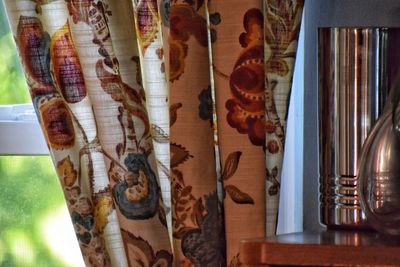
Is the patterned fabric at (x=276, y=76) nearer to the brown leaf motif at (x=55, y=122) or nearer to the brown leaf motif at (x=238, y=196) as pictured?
the brown leaf motif at (x=238, y=196)

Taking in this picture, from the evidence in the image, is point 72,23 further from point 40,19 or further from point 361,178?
point 361,178

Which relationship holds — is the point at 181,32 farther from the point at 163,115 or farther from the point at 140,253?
the point at 140,253

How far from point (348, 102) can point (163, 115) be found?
0.28m

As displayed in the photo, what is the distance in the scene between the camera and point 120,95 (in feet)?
3.99

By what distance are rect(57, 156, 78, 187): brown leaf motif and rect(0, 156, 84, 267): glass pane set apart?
0.44 meters

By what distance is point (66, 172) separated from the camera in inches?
48.6

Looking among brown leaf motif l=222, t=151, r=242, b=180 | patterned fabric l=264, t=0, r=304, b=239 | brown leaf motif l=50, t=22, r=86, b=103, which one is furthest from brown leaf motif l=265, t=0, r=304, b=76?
brown leaf motif l=50, t=22, r=86, b=103

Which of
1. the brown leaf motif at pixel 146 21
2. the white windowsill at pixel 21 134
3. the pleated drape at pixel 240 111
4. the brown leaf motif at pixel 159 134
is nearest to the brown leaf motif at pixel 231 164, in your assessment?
the pleated drape at pixel 240 111

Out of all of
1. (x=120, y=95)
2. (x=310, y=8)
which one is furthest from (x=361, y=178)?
(x=310, y=8)

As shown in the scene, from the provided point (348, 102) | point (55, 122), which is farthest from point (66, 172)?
point (348, 102)

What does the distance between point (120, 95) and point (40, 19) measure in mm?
165

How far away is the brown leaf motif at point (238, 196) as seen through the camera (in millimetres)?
1176

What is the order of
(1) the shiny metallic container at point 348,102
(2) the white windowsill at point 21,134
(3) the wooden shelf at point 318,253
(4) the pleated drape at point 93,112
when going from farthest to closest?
1. (2) the white windowsill at point 21,134
2. (4) the pleated drape at point 93,112
3. (1) the shiny metallic container at point 348,102
4. (3) the wooden shelf at point 318,253

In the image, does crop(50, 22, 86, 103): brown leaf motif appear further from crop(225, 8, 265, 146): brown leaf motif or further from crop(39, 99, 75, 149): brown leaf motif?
crop(225, 8, 265, 146): brown leaf motif
